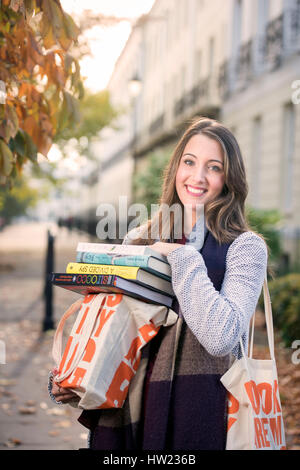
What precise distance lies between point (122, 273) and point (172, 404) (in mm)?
491

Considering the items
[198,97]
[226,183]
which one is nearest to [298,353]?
[226,183]

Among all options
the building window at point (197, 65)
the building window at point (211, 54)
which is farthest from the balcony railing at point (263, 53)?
the building window at point (197, 65)

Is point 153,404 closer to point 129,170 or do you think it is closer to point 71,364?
point 71,364

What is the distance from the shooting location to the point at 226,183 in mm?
2600

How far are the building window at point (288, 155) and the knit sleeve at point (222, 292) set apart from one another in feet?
46.1

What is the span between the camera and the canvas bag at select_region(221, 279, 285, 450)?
2217 mm

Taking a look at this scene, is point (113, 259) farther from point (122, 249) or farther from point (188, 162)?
point (188, 162)

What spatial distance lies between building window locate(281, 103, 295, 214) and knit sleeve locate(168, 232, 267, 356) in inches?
553

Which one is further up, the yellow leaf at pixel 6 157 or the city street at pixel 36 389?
the yellow leaf at pixel 6 157

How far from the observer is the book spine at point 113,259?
2.28 meters

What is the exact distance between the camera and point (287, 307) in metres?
8.81

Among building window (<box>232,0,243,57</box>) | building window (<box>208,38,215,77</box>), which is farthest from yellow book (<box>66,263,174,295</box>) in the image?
building window (<box>208,38,215,77</box>)

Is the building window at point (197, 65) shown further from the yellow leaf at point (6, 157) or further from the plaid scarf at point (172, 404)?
the plaid scarf at point (172, 404)

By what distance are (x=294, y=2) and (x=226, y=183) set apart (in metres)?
15.1
